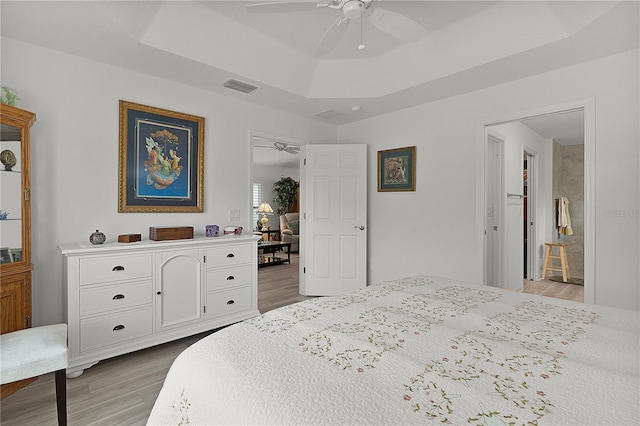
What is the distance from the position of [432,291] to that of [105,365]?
2.45 m

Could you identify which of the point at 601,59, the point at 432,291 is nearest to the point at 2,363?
the point at 432,291

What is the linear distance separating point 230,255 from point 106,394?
4.66 ft

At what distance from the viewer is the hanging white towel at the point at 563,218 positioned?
18.2 ft

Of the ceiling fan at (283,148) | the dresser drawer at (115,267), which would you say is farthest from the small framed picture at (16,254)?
the ceiling fan at (283,148)

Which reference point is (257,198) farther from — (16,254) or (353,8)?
(353,8)

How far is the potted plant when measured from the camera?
9734 mm

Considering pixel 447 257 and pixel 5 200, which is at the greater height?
pixel 5 200

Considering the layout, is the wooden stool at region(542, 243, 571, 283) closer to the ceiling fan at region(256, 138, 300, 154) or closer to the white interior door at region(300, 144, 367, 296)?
the white interior door at region(300, 144, 367, 296)

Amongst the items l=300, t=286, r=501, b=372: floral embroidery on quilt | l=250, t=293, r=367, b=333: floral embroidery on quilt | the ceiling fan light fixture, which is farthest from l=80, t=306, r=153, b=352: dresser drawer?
the ceiling fan light fixture

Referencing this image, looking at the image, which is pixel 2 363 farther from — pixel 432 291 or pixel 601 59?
pixel 601 59

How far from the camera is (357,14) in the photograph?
2000 millimetres

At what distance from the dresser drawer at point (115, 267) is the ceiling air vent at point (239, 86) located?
178 centimetres

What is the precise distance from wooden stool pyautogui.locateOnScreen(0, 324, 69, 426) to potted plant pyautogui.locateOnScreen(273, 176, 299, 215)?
7.98 metres

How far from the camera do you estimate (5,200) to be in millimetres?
2109
